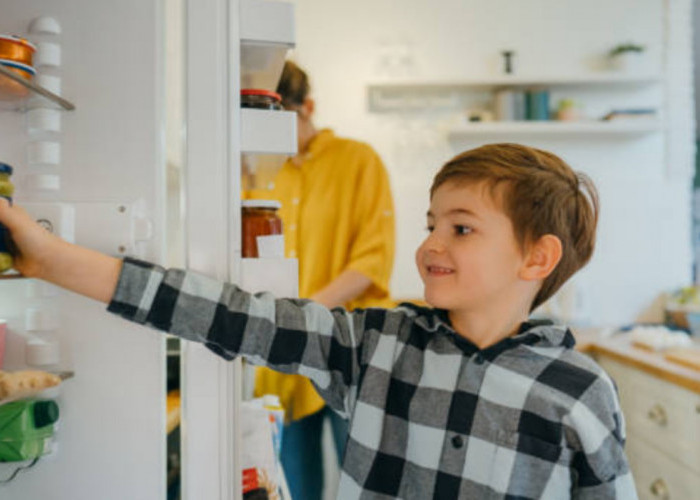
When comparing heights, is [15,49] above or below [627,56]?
below

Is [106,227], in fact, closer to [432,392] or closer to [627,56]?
[432,392]

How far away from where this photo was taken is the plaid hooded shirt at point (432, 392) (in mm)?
676

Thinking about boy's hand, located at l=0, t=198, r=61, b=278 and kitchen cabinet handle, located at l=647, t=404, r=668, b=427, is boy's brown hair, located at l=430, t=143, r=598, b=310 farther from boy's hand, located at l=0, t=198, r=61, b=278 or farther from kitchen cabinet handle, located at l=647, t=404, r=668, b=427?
kitchen cabinet handle, located at l=647, t=404, r=668, b=427

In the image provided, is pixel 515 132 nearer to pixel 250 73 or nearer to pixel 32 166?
pixel 250 73

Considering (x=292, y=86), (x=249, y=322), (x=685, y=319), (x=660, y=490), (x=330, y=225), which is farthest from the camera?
(x=685, y=319)

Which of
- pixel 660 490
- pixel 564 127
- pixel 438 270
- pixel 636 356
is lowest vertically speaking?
pixel 660 490

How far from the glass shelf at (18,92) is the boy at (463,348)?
182 mm

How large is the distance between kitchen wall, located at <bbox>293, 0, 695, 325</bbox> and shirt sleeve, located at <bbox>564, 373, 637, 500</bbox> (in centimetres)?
204

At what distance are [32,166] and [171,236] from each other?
1004 mm

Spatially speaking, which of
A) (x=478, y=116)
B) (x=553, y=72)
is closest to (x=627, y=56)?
(x=553, y=72)

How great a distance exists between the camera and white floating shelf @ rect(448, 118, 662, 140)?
2633 mm

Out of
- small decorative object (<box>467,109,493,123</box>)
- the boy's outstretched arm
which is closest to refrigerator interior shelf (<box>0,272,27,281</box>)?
the boy's outstretched arm

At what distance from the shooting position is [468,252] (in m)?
0.75

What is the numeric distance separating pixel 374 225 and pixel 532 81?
1.58m
